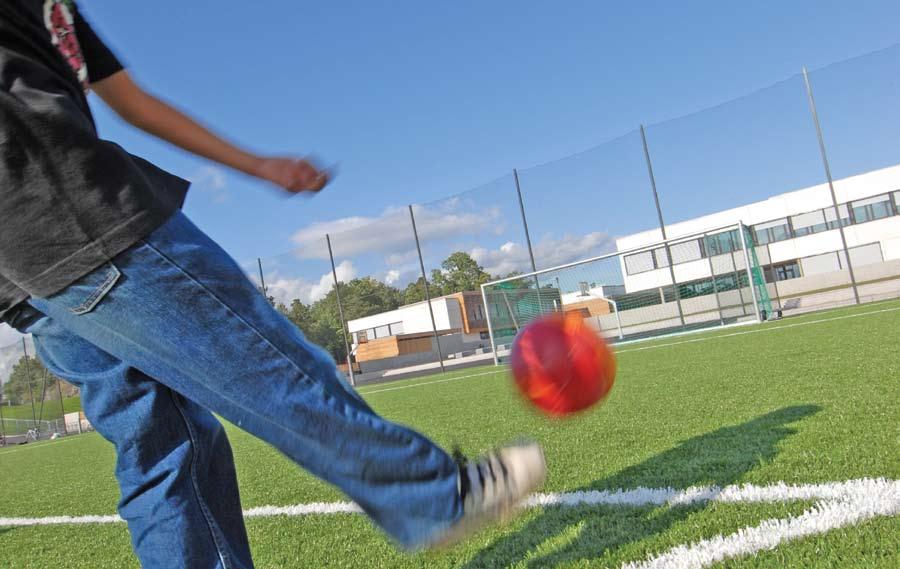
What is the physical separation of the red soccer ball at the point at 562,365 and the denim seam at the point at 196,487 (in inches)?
35.4

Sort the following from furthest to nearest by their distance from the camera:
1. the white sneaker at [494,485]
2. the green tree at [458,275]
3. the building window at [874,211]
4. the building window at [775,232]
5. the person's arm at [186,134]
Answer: the building window at [775,232] < the building window at [874,211] < the green tree at [458,275] < the person's arm at [186,134] < the white sneaker at [494,485]

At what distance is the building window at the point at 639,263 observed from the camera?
16500mm

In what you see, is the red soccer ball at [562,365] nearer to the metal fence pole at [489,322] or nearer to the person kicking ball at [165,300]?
the person kicking ball at [165,300]

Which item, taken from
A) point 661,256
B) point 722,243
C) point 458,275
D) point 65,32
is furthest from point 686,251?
point 65,32

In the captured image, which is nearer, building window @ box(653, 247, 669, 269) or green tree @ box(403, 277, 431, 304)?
building window @ box(653, 247, 669, 269)

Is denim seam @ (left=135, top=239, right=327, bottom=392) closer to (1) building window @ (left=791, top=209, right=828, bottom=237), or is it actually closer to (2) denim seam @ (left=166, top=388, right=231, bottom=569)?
(2) denim seam @ (left=166, top=388, right=231, bottom=569)

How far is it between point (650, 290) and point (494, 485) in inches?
654

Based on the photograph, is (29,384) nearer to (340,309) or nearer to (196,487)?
(340,309)

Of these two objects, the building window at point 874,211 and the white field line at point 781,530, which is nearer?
the white field line at point 781,530

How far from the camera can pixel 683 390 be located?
15.6 feet

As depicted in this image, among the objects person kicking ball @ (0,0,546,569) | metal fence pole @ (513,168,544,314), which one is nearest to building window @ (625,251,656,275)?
metal fence pole @ (513,168,544,314)

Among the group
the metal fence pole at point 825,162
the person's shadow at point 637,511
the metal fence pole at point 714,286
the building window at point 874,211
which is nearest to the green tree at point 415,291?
the metal fence pole at point 714,286

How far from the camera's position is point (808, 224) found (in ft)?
109

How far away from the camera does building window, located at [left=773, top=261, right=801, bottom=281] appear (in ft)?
125
